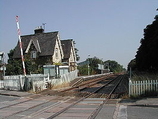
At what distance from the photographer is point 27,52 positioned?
146 ft

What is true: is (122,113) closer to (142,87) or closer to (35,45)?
(142,87)

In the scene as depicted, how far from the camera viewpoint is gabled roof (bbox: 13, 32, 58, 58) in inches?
1734

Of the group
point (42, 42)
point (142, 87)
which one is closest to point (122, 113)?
point (142, 87)

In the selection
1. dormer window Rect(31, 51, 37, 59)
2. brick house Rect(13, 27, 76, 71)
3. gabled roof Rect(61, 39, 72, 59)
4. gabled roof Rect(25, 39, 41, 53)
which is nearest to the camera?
brick house Rect(13, 27, 76, 71)

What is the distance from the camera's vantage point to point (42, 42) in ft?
151

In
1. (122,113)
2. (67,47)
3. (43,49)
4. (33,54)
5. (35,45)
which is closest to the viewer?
(122,113)

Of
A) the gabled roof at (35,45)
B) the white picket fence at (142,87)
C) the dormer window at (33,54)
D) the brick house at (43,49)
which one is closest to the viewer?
the white picket fence at (142,87)

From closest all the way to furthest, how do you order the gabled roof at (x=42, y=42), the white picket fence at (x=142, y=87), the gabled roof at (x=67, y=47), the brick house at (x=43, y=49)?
the white picket fence at (x=142, y=87) → the brick house at (x=43, y=49) → the gabled roof at (x=42, y=42) → the gabled roof at (x=67, y=47)

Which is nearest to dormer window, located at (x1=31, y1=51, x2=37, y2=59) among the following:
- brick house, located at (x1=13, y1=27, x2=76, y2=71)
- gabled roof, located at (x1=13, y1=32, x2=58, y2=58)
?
brick house, located at (x1=13, y1=27, x2=76, y2=71)

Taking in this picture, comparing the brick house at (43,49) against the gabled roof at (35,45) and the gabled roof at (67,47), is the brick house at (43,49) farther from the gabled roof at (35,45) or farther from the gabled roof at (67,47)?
the gabled roof at (67,47)

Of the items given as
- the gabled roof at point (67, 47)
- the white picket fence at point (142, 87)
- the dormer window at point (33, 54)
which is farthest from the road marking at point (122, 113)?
the gabled roof at point (67, 47)

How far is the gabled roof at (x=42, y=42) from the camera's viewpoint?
44.0 m

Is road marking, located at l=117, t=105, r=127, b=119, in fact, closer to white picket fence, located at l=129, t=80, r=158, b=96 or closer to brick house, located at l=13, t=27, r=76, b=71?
white picket fence, located at l=129, t=80, r=158, b=96

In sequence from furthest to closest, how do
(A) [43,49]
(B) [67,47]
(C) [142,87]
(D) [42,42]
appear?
1. (B) [67,47]
2. (D) [42,42]
3. (A) [43,49]
4. (C) [142,87]
